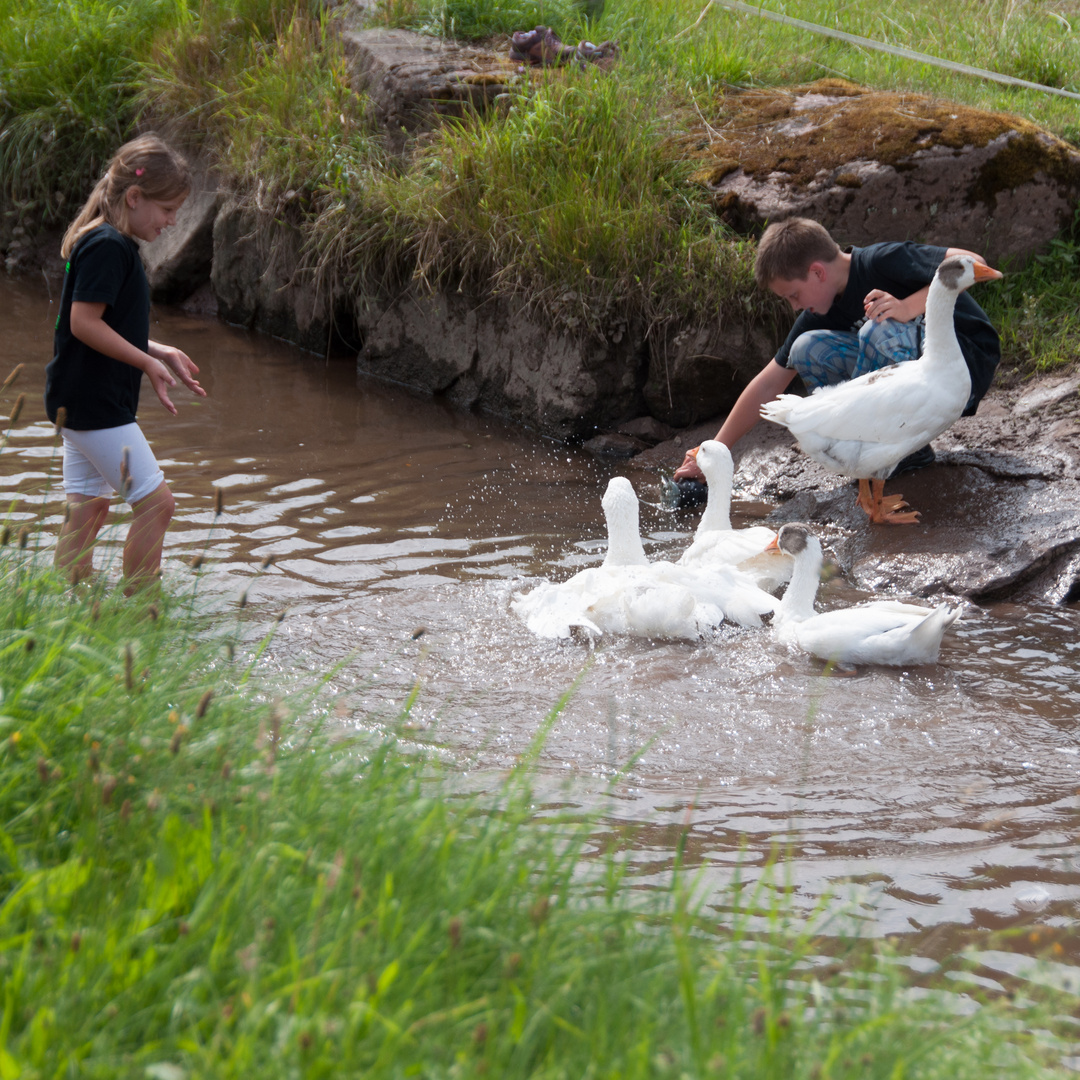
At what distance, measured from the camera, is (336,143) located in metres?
7.89

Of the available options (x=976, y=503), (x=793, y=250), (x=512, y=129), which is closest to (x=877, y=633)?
(x=976, y=503)

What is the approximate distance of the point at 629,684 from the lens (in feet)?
12.7

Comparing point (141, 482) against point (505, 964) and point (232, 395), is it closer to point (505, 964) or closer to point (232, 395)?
point (505, 964)

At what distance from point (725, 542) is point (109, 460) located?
251 centimetres

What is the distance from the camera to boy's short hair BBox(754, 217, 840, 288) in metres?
5.31

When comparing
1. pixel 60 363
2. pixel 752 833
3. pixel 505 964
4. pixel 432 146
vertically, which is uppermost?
pixel 432 146

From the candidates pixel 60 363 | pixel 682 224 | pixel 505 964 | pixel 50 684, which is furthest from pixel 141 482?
pixel 682 224

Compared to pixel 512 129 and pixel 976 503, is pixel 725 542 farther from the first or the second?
pixel 512 129

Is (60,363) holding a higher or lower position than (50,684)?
higher

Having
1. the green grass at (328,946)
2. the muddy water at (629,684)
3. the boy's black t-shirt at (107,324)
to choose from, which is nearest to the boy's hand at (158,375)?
the boy's black t-shirt at (107,324)

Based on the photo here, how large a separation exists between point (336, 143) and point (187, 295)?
7.33 feet

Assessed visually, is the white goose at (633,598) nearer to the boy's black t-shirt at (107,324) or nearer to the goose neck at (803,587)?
the goose neck at (803,587)

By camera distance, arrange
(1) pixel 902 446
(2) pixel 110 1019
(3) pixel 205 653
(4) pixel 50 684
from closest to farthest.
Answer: (2) pixel 110 1019
(4) pixel 50 684
(3) pixel 205 653
(1) pixel 902 446

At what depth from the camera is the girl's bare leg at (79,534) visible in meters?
3.10
